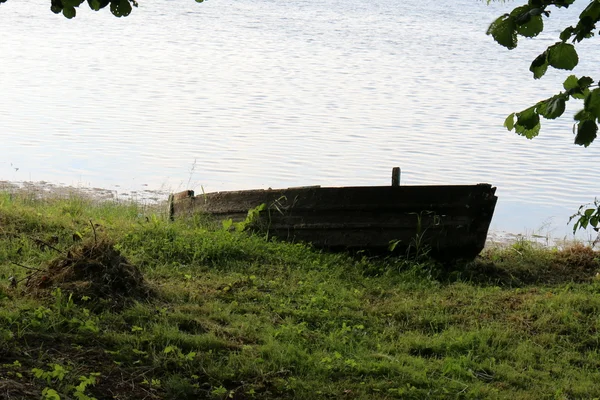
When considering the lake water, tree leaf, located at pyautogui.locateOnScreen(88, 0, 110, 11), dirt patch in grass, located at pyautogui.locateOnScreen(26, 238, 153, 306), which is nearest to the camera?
tree leaf, located at pyautogui.locateOnScreen(88, 0, 110, 11)

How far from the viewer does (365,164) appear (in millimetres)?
13328

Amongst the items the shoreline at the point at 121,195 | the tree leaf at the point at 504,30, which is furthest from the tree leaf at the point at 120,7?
the shoreline at the point at 121,195

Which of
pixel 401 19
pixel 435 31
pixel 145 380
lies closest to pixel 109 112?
pixel 145 380

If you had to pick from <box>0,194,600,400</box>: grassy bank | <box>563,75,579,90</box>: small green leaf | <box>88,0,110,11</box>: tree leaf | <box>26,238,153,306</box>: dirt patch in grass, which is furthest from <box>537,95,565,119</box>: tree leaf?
<box>26,238,153,306</box>: dirt patch in grass

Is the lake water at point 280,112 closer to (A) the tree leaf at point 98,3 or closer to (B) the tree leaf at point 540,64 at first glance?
(A) the tree leaf at point 98,3

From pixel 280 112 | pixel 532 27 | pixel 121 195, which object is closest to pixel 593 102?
pixel 532 27

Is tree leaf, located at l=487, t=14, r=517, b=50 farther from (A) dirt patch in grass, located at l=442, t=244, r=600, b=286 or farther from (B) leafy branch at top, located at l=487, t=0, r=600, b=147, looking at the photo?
(A) dirt patch in grass, located at l=442, t=244, r=600, b=286

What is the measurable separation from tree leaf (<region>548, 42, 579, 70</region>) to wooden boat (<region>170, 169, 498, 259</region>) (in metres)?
4.88

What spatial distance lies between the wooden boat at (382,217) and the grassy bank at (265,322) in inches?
10.4

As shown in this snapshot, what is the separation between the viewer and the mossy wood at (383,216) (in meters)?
7.89

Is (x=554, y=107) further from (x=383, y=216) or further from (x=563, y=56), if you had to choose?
(x=383, y=216)

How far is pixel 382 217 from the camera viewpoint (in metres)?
7.93

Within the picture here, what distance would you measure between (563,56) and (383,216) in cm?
500

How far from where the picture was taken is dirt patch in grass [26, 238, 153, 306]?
542 cm
